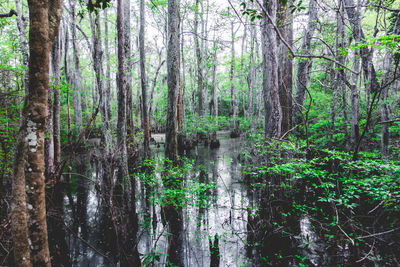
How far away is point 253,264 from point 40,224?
11.3ft

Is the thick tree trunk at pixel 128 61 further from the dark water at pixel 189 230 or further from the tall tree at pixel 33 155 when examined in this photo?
the tall tree at pixel 33 155

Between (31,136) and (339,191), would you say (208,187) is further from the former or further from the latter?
(31,136)

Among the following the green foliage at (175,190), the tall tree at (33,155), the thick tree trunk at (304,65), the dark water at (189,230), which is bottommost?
the dark water at (189,230)

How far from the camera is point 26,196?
1.64m

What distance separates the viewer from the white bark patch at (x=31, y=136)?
165 cm

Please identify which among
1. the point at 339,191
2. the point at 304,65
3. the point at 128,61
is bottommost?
the point at 339,191

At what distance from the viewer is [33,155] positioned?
5.47 ft

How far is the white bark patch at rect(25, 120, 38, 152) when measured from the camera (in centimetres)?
165

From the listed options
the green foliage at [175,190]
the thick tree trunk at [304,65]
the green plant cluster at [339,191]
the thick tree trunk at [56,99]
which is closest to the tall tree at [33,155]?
the green foliage at [175,190]

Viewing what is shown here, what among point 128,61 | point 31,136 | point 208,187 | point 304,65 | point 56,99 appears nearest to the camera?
point 31,136

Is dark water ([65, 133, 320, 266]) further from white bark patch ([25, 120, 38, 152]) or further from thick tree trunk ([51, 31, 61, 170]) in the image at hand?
thick tree trunk ([51, 31, 61, 170])

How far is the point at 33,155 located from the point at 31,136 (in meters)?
0.15

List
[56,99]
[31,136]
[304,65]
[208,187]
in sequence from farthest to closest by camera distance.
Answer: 1. [304,65]
2. [56,99]
3. [208,187]
4. [31,136]

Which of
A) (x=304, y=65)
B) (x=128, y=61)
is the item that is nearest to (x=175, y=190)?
(x=128, y=61)
